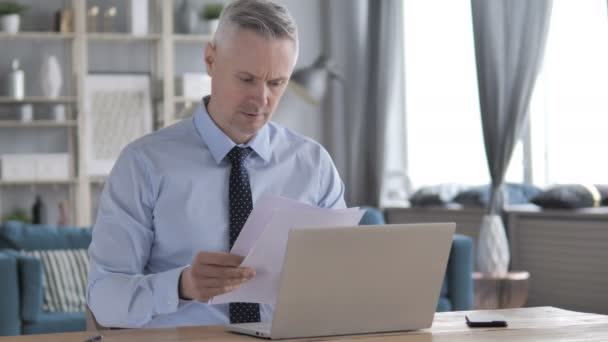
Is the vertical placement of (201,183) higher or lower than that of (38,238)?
higher

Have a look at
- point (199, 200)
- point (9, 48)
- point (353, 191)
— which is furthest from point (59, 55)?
point (199, 200)

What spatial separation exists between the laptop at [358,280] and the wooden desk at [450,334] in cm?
A: 3

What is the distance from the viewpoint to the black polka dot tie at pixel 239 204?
2.13m

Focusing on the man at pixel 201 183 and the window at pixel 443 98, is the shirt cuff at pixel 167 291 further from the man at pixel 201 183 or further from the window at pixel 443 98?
the window at pixel 443 98

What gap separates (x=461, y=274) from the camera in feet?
17.8

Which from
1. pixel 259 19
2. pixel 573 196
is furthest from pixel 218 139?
pixel 573 196

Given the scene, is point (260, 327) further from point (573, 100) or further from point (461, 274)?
point (573, 100)

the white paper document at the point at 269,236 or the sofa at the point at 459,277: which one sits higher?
the white paper document at the point at 269,236

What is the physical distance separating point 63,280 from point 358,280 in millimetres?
3633

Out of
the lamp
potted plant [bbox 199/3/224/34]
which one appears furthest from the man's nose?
potted plant [bbox 199/3/224/34]

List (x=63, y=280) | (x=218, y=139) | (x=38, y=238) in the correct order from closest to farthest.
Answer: (x=218, y=139), (x=63, y=280), (x=38, y=238)

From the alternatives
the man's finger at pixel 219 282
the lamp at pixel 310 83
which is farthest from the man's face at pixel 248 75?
the lamp at pixel 310 83

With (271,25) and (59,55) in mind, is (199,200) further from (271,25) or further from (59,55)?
(59,55)

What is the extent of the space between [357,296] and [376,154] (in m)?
5.79
